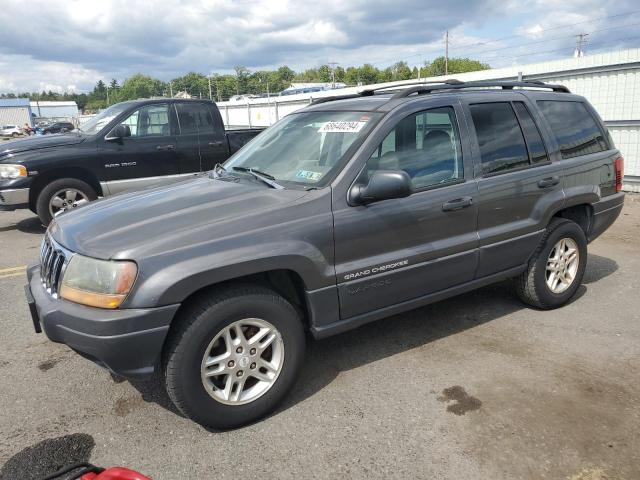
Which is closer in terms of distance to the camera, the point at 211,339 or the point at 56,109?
the point at 211,339

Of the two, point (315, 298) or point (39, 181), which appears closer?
point (315, 298)

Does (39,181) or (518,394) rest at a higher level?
(39,181)

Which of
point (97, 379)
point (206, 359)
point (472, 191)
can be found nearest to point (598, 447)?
point (472, 191)

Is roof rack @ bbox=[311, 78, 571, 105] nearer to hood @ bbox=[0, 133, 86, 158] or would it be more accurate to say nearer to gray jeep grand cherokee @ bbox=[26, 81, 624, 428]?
gray jeep grand cherokee @ bbox=[26, 81, 624, 428]

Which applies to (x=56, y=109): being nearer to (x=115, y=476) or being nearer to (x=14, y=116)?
(x=14, y=116)

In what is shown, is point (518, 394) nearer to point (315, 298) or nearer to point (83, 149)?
point (315, 298)

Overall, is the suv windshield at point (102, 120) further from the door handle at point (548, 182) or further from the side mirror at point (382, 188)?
the door handle at point (548, 182)

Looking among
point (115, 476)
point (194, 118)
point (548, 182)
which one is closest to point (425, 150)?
point (548, 182)

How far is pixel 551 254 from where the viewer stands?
14.3 ft

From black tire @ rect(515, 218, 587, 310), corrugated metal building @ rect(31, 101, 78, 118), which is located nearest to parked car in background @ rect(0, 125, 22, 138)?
corrugated metal building @ rect(31, 101, 78, 118)

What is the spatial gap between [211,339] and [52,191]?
18.9 feet

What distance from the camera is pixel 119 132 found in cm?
757

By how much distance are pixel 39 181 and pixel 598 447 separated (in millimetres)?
7384

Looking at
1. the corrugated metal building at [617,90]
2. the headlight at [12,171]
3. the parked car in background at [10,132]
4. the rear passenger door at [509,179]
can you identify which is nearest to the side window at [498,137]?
the rear passenger door at [509,179]
